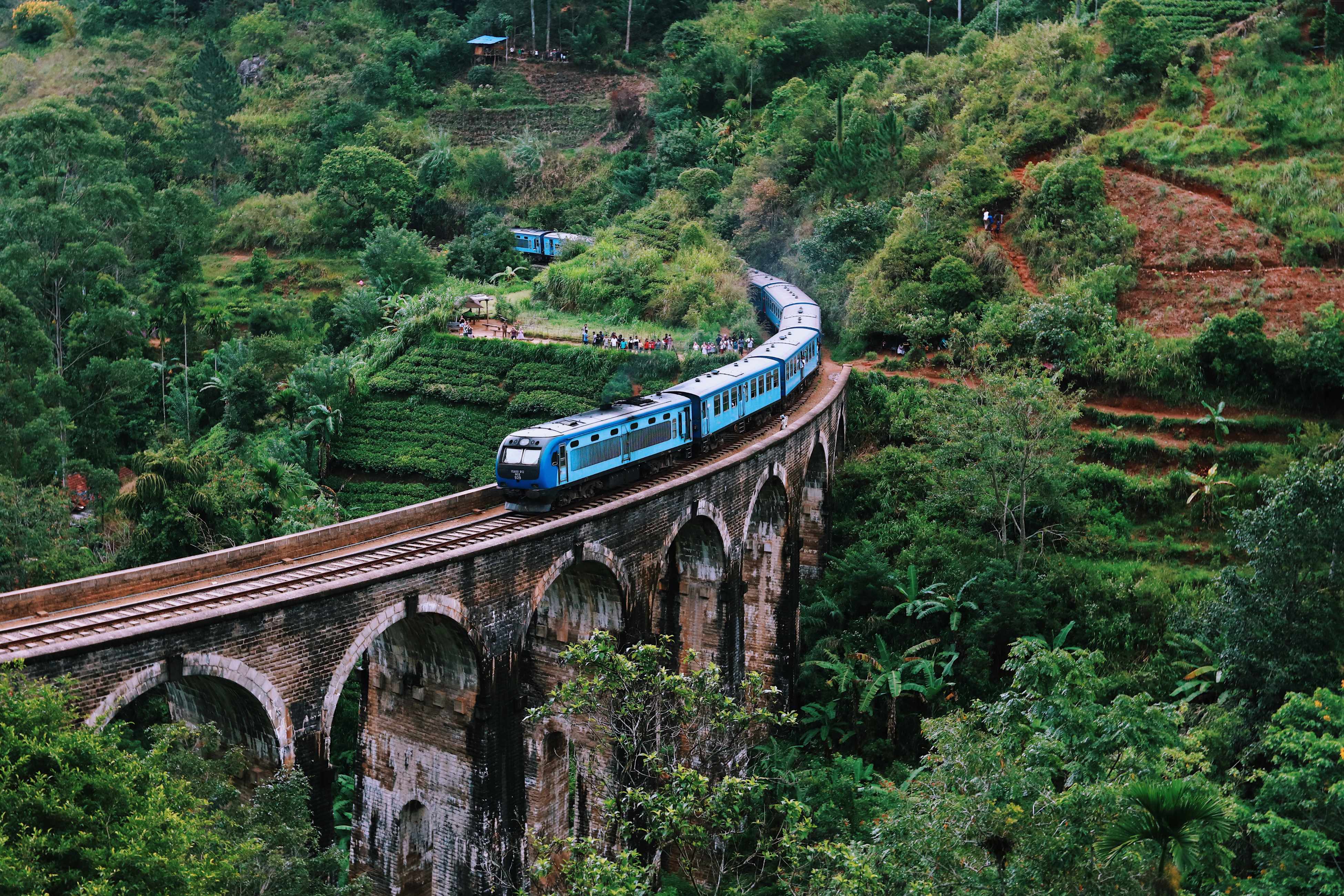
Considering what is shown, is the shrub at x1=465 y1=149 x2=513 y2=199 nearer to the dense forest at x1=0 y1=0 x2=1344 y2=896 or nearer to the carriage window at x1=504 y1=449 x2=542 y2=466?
the dense forest at x1=0 y1=0 x2=1344 y2=896

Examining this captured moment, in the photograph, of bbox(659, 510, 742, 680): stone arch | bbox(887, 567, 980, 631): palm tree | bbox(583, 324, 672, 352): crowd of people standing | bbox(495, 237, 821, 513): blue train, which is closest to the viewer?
bbox(495, 237, 821, 513): blue train

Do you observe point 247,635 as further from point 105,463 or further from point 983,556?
point 105,463

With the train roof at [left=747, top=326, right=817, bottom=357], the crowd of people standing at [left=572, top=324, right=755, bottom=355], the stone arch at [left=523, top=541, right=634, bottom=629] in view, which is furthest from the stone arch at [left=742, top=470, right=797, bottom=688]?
the crowd of people standing at [left=572, top=324, right=755, bottom=355]

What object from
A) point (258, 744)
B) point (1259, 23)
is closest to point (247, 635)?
point (258, 744)

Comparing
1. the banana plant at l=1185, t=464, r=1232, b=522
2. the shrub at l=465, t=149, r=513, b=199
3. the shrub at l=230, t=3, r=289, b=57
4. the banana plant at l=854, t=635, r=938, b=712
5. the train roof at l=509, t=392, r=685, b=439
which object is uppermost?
the shrub at l=230, t=3, r=289, b=57

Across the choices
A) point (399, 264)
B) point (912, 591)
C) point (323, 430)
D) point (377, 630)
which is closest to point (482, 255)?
point (399, 264)

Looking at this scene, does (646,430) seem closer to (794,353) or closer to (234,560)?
(234,560)
